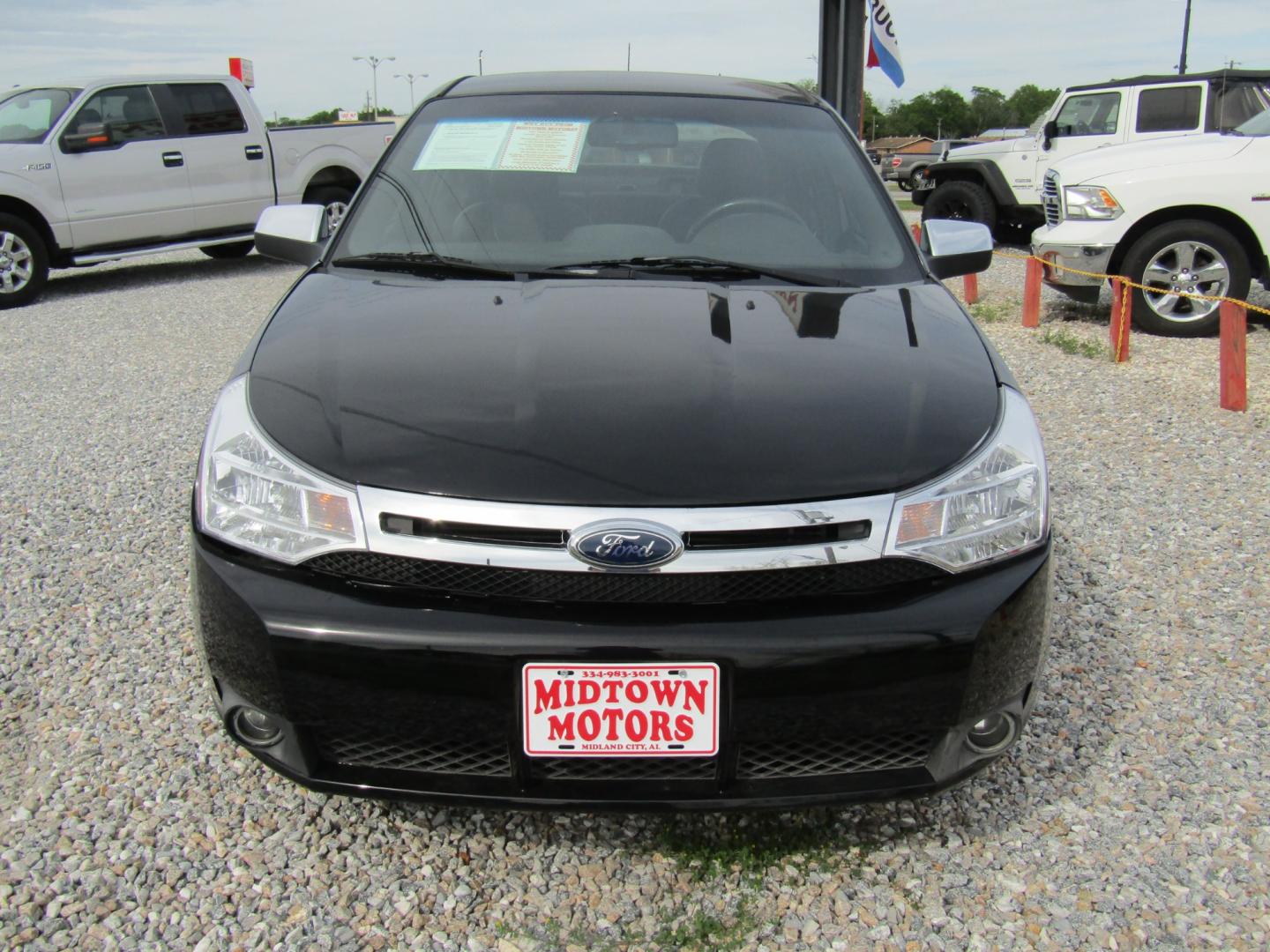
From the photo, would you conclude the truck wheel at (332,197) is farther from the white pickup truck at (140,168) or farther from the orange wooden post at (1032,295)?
the orange wooden post at (1032,295)

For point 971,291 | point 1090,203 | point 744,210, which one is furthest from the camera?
point 971,291

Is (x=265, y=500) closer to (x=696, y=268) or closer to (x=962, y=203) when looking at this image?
(x=696, y=268)

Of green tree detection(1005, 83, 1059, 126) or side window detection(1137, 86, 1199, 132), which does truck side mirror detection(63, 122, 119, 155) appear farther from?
green tree detection(1005, 83, 1059, 126)

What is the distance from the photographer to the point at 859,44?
1105 centimetres

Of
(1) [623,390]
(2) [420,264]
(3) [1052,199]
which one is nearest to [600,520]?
(1) [623,390]

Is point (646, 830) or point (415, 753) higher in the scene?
point (415, 753)

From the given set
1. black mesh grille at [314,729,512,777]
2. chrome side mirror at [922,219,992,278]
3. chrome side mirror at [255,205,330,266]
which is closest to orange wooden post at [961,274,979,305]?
chrome side mirror at [922,219,992,278]

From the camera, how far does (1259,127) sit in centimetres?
771

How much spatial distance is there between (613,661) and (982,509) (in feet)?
2.29

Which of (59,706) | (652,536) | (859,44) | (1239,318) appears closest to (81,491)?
(59,706)

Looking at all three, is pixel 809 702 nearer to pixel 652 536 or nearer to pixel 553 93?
pixel 652 536

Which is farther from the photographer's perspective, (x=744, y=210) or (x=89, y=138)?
(x=89, y=138)

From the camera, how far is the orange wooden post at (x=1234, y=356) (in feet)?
18.7

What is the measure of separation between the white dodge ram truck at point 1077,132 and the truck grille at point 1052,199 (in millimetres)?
883
